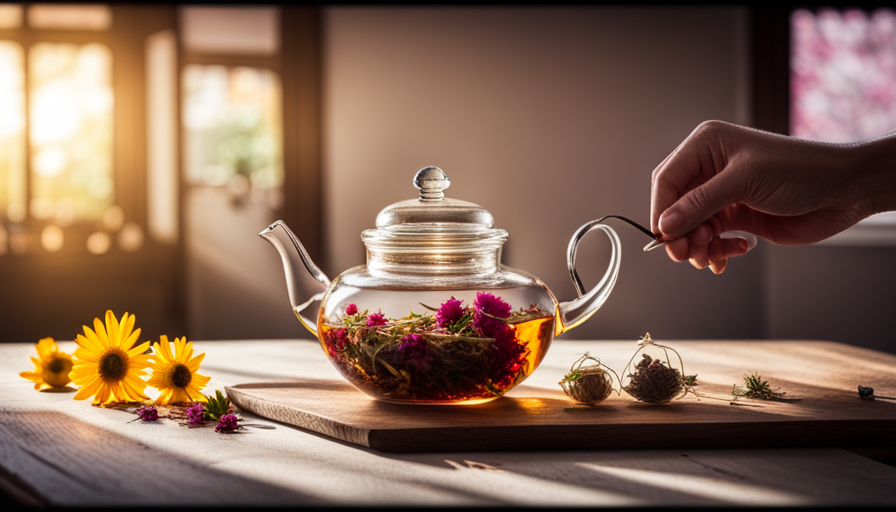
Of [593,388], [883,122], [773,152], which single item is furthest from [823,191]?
[883,122]

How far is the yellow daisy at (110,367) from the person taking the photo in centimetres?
88

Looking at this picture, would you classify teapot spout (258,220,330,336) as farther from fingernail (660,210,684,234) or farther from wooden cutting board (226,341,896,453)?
fingernail (660,210,684,234)

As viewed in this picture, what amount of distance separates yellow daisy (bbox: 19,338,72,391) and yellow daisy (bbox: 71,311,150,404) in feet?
0.35

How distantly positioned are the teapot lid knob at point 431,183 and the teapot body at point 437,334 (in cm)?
11

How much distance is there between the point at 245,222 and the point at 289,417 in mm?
3728

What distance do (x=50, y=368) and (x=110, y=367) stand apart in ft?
0.46

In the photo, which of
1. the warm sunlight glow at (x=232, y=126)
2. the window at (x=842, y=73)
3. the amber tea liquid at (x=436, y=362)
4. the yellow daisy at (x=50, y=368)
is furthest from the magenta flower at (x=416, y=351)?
the warm sunlight glow at (x=232, y=126)

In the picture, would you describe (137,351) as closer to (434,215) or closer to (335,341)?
(335,341)

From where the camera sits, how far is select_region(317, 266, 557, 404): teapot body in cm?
76

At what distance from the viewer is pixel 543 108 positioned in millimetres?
3996

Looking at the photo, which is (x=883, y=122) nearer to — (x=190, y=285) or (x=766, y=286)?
(x=766, y=286)

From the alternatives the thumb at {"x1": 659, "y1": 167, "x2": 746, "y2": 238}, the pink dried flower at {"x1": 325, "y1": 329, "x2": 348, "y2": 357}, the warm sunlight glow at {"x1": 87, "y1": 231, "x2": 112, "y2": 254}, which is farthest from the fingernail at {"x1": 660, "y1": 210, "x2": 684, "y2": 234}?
the warm sunlight glow at {"x1": 87, "y1": 231, "x2": 112, "y2": 254}

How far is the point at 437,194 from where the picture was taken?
879mm

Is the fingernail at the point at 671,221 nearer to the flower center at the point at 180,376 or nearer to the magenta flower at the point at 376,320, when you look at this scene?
the magenta flower at the point at 376,320
